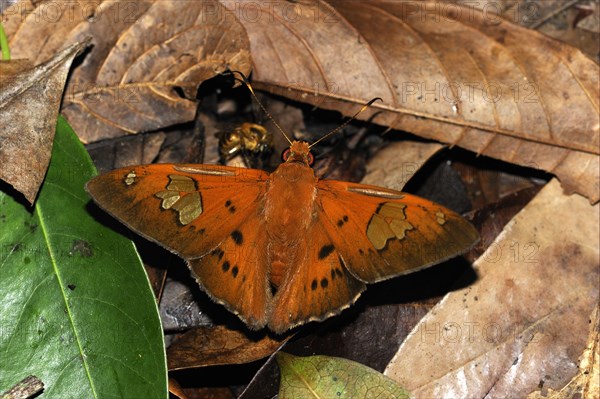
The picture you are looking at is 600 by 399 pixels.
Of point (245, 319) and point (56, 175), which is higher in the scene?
point (56, 175)

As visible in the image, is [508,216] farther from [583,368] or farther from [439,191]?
[583,368]

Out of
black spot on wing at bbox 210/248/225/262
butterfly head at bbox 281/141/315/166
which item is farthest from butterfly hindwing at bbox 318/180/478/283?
A: black spot on wing at bbox 210/248/225/262

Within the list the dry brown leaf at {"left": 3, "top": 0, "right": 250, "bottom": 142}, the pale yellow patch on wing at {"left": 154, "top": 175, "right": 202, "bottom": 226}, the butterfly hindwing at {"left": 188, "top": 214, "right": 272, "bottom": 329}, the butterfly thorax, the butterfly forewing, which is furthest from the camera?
the dry brown leaf at {"left": 3, "top": 0, "right": 250, "bottom": 142}

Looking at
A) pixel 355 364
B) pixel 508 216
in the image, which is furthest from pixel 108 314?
pixel 508 216

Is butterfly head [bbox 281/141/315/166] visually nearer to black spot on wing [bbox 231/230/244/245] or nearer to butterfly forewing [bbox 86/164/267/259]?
butterfly forewing [bbox 86/164/267/259]

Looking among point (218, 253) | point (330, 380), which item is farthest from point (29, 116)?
point (330, 380)

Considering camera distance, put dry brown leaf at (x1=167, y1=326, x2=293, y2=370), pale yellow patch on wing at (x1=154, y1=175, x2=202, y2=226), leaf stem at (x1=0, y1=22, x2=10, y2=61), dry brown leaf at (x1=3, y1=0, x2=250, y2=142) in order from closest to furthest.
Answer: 1. pale yellow patch on wing at (x1=154, y1=175, x2=202, y2=226)
2. dry brown leaf at (x1=167, y1=326, x2=293, y2=370)
3. leaf stem at (x1=0, y1=22, x2=10, y2=61)
4. dry brown leaf at (x1=3, y1=0, x2=250, y2=142)

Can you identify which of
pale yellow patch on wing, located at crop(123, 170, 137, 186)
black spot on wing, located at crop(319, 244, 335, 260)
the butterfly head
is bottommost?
black spot on wing, located at crop(319, 244, 335, 260)
